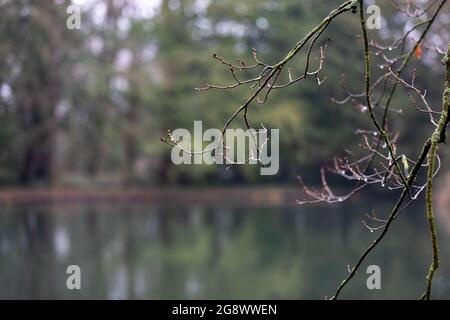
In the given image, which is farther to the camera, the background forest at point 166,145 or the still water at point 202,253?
the background forest at point 166,145

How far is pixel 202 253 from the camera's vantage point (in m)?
11.7

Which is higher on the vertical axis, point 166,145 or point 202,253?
point 166,145

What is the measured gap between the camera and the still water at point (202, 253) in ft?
28.8

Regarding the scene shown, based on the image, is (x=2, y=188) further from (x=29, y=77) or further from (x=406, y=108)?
(x=406, y=108)

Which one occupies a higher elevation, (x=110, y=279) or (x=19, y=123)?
(x=19, y=123)

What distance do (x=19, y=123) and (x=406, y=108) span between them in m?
11.5

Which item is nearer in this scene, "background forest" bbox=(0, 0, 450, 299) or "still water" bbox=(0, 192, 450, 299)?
"still water" bbox=(0, 192, 450, 299)

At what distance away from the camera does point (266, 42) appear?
22547 mm

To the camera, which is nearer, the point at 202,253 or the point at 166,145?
the point at 202,253

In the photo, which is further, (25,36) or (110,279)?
(25,36)

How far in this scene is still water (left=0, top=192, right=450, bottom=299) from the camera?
8.78 m
